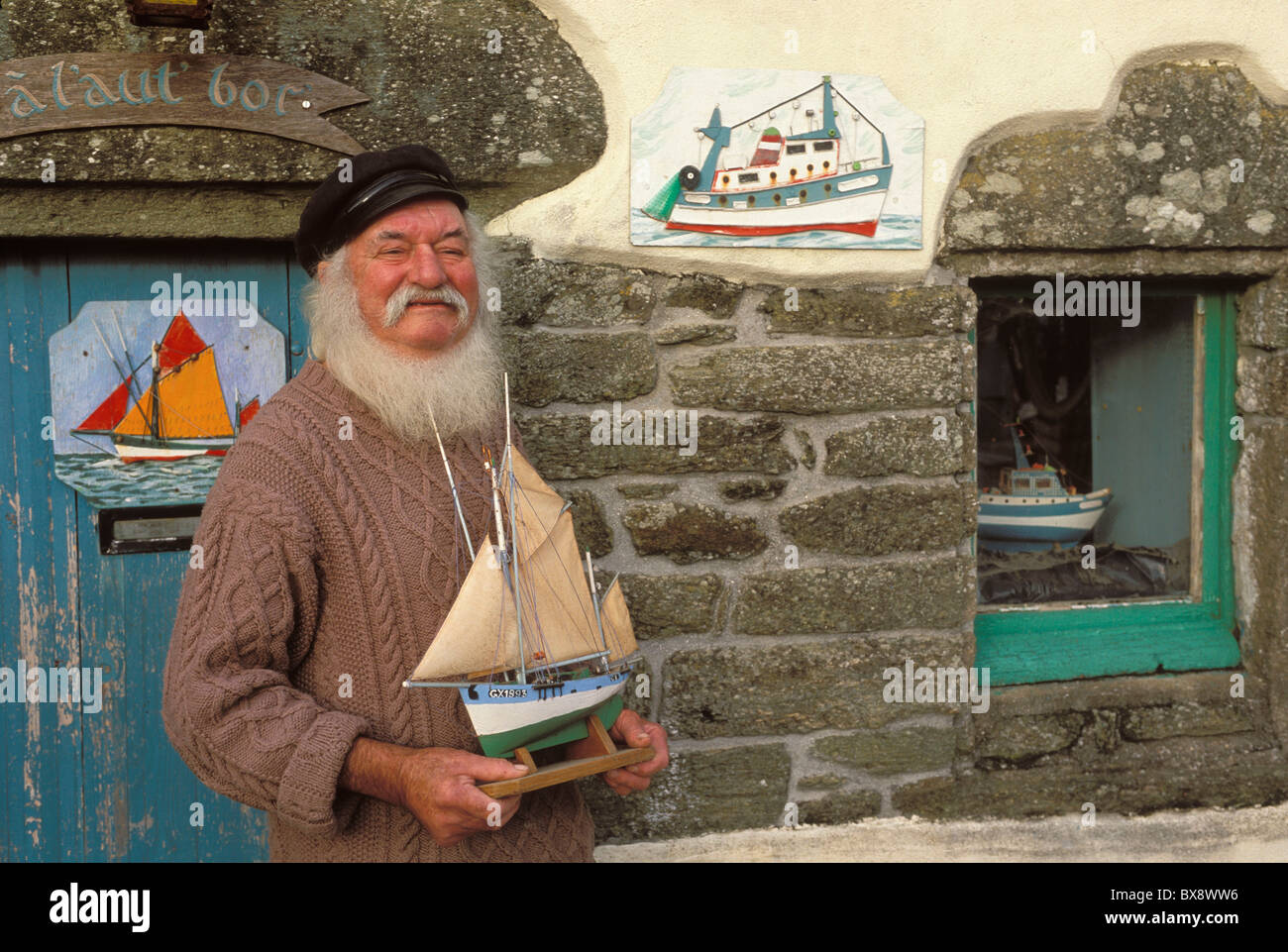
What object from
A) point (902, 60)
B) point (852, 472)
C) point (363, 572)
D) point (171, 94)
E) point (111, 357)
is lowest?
point (363, 572)

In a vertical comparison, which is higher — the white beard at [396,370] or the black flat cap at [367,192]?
the black flat cap at [367,192]

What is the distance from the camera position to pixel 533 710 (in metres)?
1.78

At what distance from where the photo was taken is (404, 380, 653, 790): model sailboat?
176 centimetres

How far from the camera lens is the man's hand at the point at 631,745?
1970 millimetres

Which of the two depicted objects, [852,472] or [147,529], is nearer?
[147,529]

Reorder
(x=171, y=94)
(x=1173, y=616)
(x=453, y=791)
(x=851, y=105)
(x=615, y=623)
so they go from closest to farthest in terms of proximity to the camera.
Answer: (x=453, y=791), (x=615, y=623), (x=171, y=94), (x=851, y=105), (x=1173, y=616)

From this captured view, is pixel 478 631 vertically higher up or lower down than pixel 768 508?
lower down

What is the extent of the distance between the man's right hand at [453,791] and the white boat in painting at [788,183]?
1593 mm

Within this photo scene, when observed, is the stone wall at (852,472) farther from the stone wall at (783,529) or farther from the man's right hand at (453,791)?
the man's right hand at (453,791)

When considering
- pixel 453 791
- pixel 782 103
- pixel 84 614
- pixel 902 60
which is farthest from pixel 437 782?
pixel 902 60

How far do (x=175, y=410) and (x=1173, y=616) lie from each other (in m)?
3.05

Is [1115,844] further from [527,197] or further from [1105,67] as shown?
[527,197]

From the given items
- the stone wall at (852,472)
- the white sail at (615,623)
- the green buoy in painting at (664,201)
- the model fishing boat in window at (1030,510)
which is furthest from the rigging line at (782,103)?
the white sail at (615,623)

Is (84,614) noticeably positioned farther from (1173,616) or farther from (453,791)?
(1173,616)
